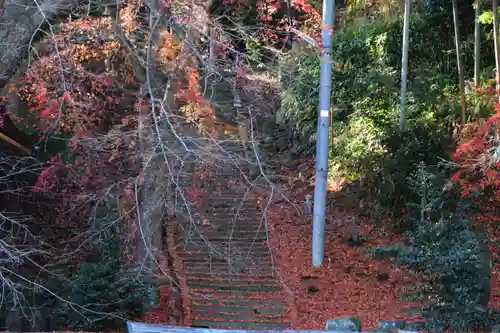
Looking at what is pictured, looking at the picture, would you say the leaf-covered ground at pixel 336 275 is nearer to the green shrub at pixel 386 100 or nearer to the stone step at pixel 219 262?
the stone step at pixel 219 262

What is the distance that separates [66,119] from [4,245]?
4050mm

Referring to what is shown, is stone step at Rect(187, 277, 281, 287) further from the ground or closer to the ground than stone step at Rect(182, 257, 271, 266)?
closer to the ground

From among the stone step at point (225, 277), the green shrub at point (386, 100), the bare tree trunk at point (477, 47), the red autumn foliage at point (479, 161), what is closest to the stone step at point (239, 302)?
the stone step at point (225, 277)

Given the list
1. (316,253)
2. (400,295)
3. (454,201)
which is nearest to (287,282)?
(316,253)

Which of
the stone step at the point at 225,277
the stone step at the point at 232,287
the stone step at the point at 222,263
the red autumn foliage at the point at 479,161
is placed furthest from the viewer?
the stone step at the point at 222,263

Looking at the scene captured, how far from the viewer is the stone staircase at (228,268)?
11297 mm

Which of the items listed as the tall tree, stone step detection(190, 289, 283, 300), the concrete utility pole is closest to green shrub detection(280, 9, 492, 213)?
the tall tree

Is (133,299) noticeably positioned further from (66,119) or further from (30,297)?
(66,119)

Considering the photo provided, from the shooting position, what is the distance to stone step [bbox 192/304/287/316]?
1170 centimetres

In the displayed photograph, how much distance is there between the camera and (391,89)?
51.5ft

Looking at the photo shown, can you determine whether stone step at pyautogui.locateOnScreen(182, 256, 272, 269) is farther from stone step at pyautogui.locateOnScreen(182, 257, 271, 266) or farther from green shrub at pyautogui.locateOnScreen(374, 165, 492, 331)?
green shrub at pyautogui.locateOnScreen(374, 165, 492, 331)

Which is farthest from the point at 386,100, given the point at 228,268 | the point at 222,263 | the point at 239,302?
the point at 239,302

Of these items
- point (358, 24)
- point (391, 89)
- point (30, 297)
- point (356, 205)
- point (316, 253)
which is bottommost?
point (30, 297)

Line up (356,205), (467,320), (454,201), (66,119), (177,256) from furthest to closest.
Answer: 1. (356,205)
2. (177,256)
3. (454,201)
4. (66,119)
5. (467,320)
